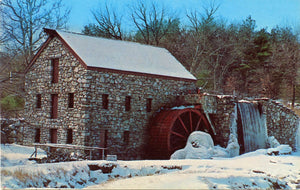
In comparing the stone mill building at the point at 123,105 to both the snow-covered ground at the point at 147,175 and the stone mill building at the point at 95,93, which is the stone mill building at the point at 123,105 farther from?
the snow-covered ground at the point at 147,175

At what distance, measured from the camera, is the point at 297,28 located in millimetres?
36656

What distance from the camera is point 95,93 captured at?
17859 millimetres

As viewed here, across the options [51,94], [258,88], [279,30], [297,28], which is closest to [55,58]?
[51,94]

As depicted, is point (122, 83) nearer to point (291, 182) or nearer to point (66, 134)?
point (66, 134)

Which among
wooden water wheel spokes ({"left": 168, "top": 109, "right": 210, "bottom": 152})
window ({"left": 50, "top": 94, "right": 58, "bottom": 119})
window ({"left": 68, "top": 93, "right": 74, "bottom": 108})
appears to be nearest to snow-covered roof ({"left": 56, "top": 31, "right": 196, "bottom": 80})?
window ({"left": 68, "top": 93, "right": 74, "bottom": 108})

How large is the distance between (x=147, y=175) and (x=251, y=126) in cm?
1160

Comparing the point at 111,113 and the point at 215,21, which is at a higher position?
the point at 215,21

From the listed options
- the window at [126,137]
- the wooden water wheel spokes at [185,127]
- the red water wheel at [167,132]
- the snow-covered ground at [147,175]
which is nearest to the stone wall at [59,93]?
the window at [126,137]

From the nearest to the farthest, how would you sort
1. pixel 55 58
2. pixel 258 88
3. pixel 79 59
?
pixel 79 59 < pixel 55 58 < pixel 258 88

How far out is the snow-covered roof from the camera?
735 inches

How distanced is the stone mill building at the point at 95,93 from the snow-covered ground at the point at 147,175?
590 centimetres

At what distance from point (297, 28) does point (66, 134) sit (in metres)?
27.1

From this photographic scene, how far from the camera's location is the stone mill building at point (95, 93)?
1781 cm

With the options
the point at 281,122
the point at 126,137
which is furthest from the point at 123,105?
the point at 281,122
